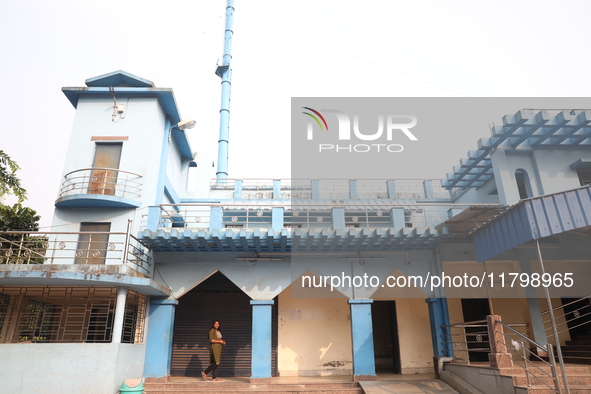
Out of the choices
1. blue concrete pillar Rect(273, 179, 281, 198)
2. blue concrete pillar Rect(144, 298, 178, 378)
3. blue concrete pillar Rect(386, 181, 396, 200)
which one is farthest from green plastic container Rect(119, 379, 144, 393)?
blue concrete pillar Rect(386, 181, 396, 200)

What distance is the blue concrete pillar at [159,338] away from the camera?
11438 mm

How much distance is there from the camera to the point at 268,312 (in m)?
12.0

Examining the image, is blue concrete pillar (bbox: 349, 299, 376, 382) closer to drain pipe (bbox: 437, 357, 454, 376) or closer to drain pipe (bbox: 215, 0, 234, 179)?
drain pipe (bbox: 437, 357, 454, 376)

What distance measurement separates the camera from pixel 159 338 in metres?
11.7

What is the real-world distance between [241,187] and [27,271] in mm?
11199

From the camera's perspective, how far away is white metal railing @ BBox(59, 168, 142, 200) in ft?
42.4

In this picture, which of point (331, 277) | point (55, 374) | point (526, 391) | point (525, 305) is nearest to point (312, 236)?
point (331, 277)

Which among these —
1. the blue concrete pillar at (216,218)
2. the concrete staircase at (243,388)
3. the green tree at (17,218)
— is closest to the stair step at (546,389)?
the concrete staircase at (243,388)

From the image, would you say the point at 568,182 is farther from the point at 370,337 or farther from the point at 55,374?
the point at 55,374

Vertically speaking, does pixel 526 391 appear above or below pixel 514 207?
below

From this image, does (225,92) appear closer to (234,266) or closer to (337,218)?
(234,266)

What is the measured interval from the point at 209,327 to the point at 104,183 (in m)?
5.72

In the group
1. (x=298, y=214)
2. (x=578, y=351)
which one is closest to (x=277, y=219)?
(x=298, y=214)

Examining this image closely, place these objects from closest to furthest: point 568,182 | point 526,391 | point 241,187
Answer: point 526,391
point 568,182
point 241,187
